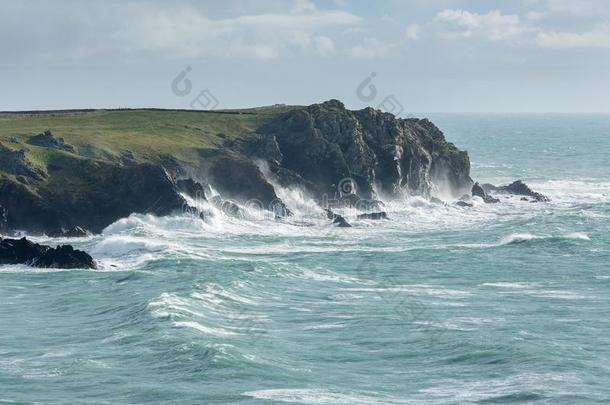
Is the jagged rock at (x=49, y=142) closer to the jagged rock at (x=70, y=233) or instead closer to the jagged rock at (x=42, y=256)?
the jagged rock at (x=70, y=233)

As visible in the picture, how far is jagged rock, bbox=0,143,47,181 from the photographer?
336ft

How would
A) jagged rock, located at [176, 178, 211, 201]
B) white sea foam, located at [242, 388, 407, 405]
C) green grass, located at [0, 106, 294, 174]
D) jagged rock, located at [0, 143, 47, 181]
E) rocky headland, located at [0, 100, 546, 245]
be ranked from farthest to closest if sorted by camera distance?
green grass, located at [0, 106, 294, 174] → jagged rock, located at [176, 178, 211, 201] → jagged rock, located at [0, 143, 47, 181] → rocky headland, located at [0, 100, 546, 245] → white sea foam, located at [242, 388, 407, 405]

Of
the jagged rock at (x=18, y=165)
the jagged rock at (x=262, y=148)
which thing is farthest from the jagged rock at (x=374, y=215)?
the jagged rock at (x=18, y=165)

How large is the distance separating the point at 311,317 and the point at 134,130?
234ft

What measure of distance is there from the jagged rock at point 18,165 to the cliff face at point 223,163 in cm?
13

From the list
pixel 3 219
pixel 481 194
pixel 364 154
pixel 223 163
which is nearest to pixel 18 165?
pixel 3 219

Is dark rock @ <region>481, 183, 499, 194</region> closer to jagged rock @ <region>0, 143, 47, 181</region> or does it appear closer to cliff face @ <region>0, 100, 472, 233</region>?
cliff face @ <region>0, 100, 472, 233</region>

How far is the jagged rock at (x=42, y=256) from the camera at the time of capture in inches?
3118

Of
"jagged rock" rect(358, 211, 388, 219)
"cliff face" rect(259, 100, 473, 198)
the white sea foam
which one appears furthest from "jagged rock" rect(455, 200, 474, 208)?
the white sea foam

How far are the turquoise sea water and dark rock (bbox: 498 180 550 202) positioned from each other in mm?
28702

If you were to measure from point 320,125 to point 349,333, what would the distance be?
227 ft

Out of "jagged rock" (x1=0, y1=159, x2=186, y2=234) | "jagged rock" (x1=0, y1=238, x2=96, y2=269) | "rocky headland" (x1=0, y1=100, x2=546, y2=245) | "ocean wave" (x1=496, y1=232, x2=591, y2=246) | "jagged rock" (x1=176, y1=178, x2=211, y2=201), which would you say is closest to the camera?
"jagged rock" (x1=0, y1=238, x2=96, y2=269)

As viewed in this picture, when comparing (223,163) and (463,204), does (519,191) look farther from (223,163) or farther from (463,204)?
(223,163)

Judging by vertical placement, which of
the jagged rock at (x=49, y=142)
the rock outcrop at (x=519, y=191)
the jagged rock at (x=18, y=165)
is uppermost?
the jagged rock at (x=49, y=142)
